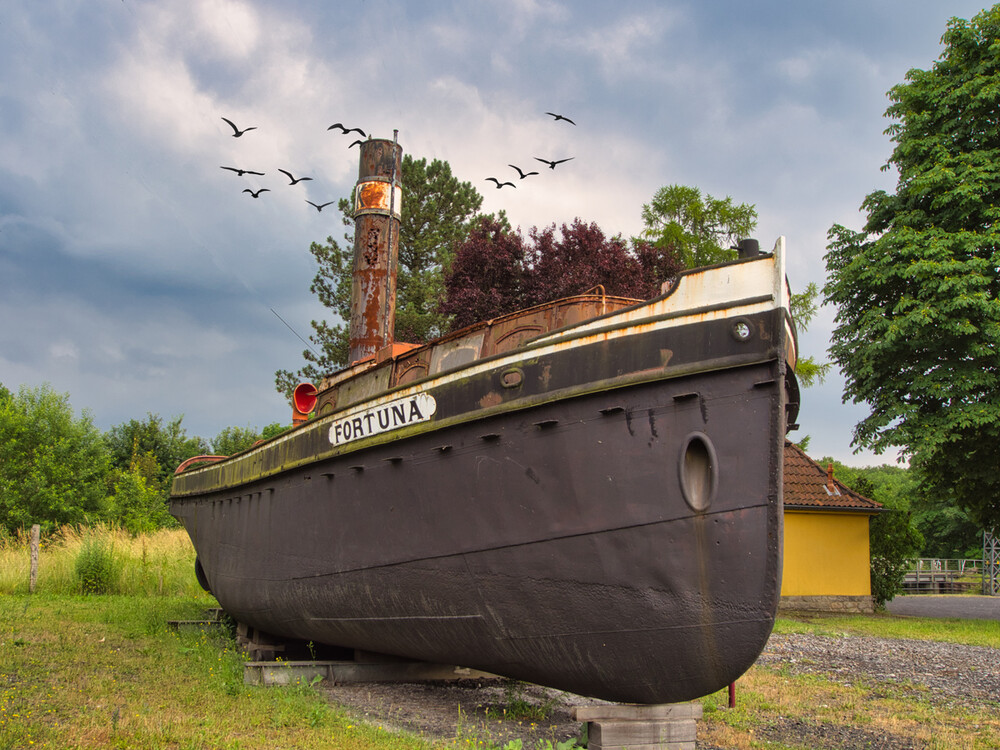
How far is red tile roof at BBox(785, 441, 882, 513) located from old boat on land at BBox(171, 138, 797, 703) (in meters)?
14.2

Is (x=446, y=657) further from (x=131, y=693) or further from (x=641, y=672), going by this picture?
(x=131, y=693)

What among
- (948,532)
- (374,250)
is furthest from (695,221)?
(948,532)

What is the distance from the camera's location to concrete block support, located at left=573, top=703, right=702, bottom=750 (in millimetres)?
5387

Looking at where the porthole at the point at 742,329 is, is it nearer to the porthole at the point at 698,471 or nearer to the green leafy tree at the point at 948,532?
the porthole at the point at 698,471

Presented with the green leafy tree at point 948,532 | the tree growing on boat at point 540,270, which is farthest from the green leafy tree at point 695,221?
the green leafy tree at point 948,532

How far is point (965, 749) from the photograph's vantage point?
624 cm

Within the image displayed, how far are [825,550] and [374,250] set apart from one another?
600 inches

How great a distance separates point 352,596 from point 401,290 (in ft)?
82.5

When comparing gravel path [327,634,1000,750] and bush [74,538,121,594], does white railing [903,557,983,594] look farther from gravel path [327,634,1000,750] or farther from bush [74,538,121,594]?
bush [74,538,121,594]

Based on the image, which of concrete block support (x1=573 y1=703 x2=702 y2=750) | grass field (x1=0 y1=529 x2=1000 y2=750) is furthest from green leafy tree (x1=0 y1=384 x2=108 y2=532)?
concrete block support (x1=573 y1=703 x2=702 y2=750)

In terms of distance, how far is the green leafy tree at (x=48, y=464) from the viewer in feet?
107

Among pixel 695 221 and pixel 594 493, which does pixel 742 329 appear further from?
pixel 695 221

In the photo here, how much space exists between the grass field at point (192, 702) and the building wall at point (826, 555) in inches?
405

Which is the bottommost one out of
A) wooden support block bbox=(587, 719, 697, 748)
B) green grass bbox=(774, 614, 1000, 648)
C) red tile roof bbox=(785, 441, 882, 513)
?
green grass bbox=(774, 614, 1000, 648)
